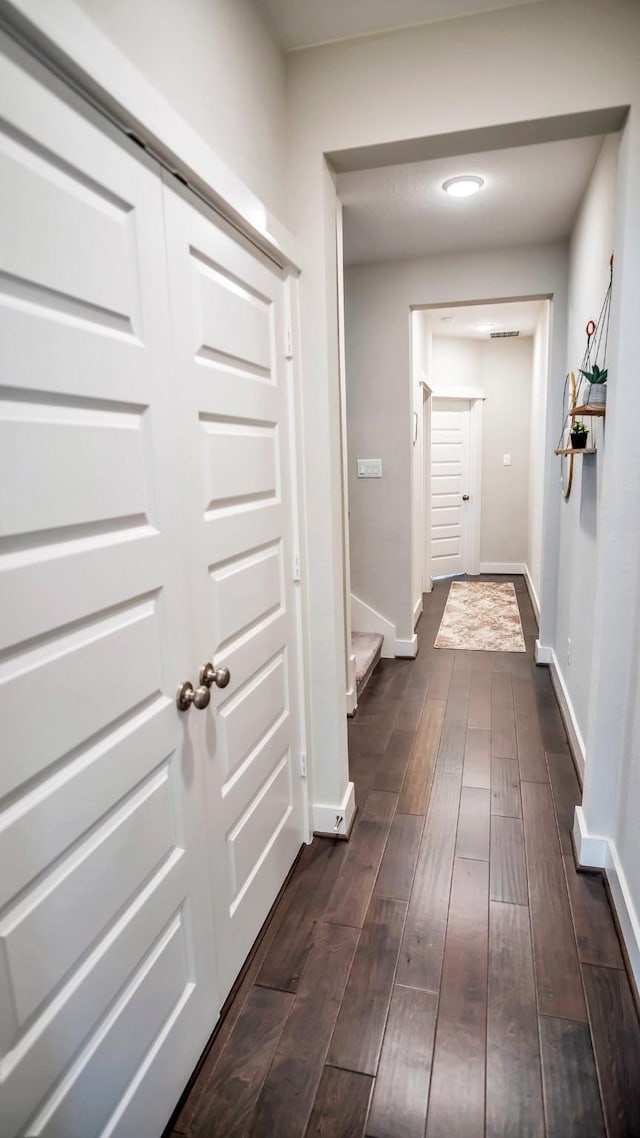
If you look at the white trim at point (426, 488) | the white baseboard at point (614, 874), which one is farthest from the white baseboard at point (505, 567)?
the white baseboard at point (614, 874)

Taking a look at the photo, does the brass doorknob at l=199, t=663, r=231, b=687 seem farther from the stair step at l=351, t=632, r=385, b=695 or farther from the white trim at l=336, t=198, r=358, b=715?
the stair step at l=351, t=632, r=385, b=695

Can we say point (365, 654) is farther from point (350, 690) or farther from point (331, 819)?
point (331, 819)

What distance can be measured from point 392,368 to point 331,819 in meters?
2.82

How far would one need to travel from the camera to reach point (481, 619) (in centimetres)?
518

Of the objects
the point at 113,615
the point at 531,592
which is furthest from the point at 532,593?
the point at 113,615

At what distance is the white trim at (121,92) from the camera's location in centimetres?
78

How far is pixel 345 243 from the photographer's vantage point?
3426 mm

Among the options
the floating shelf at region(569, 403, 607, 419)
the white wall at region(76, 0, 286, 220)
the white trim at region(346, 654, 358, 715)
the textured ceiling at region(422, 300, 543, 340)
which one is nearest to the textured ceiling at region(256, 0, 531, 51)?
the white wall at region(76, 0, 286, 220)

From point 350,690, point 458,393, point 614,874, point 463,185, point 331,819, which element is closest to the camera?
point 614,874

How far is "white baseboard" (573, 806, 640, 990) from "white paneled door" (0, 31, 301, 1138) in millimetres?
1059

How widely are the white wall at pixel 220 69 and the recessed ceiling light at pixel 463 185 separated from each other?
1.09 meters

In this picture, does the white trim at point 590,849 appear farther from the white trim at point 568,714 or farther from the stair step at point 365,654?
the stair step at point 365,654

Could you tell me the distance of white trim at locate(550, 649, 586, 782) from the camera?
→ 8.65 feet

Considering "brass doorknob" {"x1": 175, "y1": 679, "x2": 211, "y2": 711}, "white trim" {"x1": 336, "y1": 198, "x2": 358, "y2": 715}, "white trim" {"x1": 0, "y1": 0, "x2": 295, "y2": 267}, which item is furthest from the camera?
"white trim" {"x1": 336, "y1": 198, "x2": 358, "y2": 715}
